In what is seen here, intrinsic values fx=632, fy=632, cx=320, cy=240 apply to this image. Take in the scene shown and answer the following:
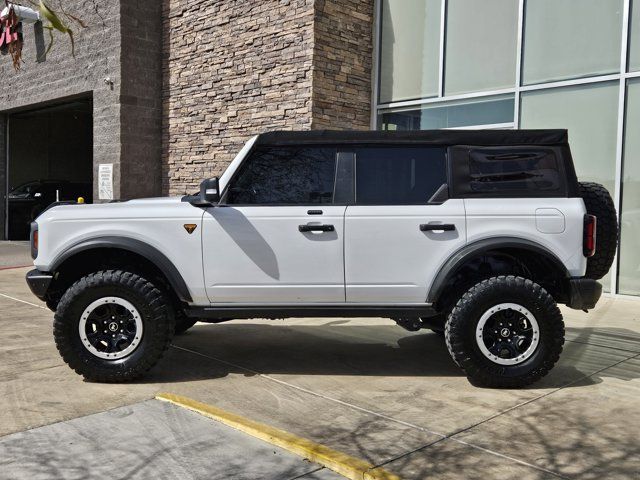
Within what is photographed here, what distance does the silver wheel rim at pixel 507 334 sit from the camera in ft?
15.4

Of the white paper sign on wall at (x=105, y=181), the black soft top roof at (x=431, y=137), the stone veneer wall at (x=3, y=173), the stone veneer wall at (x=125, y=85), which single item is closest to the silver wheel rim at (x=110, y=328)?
the black soft top roof at (x=431, y=137)

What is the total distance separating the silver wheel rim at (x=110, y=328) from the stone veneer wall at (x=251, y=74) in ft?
21.7

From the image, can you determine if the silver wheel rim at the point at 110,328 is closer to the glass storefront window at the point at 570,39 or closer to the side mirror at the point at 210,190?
the side mirror at the point at 210,190

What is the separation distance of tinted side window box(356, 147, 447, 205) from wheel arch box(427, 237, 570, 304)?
1.78 feet

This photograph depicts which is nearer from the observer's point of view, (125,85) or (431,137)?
(431,137)

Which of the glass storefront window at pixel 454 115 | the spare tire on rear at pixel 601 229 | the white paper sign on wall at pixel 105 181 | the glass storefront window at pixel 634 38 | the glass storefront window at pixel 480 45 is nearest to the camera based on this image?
the spare tire on rear at pixel 601 229

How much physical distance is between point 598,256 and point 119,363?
3.82 m

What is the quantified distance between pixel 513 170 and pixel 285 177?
177 centimetres

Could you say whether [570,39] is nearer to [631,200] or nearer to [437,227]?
[631,200]

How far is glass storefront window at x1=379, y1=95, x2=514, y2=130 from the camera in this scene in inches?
400

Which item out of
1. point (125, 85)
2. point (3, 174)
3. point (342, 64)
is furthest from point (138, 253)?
point (3, 174)

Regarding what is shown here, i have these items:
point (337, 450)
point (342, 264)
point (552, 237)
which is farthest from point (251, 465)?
point (552, 237)

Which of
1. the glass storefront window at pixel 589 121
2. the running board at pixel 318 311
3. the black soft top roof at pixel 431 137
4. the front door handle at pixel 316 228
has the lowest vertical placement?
the running board at pixel 318 311

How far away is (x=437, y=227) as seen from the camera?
187 inches
